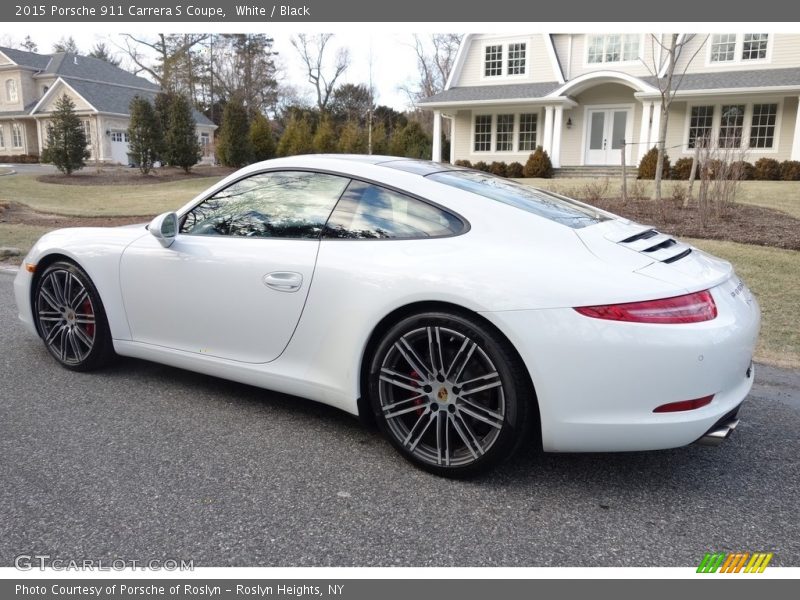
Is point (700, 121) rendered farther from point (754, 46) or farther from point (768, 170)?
point (768, 170)

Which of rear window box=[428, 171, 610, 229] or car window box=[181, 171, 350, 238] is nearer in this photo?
rear window box=[428, 171, 610, 229]

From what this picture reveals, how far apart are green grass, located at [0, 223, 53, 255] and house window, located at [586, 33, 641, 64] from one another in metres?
21.0

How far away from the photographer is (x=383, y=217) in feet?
10.6

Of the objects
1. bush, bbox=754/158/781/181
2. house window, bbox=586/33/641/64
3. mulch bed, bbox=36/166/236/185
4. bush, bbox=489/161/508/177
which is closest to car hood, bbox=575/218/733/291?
bush, bbox=754/158/781/181

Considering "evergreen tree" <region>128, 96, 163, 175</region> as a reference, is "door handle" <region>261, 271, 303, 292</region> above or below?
below

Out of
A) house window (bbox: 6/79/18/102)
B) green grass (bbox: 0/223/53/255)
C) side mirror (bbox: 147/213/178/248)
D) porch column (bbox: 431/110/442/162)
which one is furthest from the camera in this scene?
house window (bbox: 6/79/18/102)

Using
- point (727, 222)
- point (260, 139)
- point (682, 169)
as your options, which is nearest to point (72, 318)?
point (727, 222)

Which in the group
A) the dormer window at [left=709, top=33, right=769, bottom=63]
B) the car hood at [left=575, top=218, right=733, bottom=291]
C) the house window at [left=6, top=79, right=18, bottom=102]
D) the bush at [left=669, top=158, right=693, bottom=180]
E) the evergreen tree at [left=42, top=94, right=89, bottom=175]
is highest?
the house window at [left=6, top=79, right=18, bottom=102]

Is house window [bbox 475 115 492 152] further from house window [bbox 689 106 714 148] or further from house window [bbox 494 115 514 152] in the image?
house window [bbox 689 106 714 148]

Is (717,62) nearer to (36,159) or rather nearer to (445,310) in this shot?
(445,310)

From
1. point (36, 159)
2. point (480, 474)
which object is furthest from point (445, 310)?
point (36, 159)

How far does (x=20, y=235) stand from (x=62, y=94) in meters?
37.4

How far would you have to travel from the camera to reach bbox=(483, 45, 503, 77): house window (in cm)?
2694

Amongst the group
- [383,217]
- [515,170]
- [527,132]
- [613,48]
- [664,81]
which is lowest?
[383,217]
